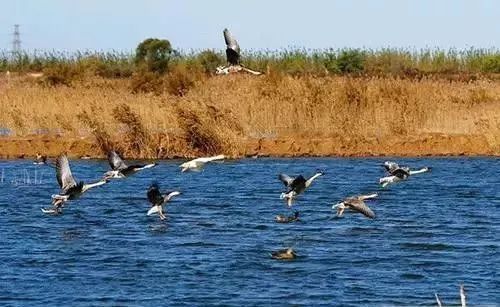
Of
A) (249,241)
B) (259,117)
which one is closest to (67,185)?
(249,241)

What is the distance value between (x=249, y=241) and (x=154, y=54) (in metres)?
39.2

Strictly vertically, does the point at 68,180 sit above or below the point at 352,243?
above

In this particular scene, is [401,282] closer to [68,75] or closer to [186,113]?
[186,113]

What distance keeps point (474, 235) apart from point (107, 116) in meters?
13.1

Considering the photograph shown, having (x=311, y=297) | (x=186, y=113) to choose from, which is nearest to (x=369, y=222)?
(x=311, y=297)

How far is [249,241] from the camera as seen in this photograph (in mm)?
19156

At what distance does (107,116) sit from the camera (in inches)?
1217

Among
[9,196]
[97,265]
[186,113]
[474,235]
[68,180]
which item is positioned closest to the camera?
[97,265]

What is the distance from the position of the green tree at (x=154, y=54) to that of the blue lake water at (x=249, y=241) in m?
26.9

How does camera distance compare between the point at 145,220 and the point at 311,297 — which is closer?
the point at 311,297

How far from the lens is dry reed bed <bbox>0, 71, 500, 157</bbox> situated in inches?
1164

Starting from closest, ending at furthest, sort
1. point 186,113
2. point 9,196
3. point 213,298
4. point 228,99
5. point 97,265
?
point 213,298, point 97,265, point 9,196, point 186,113, point 228,99

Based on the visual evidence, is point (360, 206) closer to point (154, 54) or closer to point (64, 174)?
point (64, 174)

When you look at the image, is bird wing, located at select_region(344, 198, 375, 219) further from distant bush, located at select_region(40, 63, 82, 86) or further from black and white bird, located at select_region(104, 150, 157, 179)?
distant bush, located at select_region(40, 63, 82, 86)
